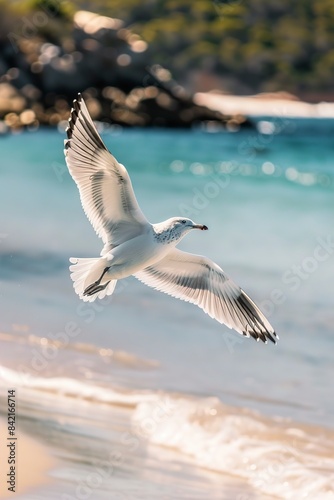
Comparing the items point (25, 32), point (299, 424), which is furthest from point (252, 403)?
point (25, 32)

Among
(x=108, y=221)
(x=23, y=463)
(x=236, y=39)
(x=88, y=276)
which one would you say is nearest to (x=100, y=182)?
(x=108, y=221)

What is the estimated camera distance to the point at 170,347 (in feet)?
21.1

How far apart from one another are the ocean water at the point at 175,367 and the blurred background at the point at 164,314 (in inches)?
0.5

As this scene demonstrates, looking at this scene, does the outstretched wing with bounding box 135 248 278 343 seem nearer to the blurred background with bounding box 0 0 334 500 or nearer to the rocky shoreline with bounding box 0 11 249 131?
the blurred background with bounding box 0 0 334 500

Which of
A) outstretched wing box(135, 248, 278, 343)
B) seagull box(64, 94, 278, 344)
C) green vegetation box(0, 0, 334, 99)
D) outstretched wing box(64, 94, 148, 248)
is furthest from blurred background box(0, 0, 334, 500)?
green vegetation box(0, 0, 334, 99)

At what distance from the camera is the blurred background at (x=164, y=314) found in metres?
4.68

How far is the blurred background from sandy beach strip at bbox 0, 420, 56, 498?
1 cm

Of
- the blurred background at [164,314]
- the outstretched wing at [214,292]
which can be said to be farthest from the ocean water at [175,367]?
the outstretched wing at [214,292]

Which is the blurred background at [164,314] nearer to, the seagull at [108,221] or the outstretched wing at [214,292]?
the outstretched wing at [214,292]

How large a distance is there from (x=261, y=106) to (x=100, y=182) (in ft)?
74.7

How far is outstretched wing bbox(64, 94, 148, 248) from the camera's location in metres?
4.15

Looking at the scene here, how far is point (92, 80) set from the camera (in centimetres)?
2395

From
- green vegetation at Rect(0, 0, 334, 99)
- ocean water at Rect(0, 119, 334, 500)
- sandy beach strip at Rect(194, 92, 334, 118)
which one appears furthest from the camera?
green vegetation at Rect(0, 0, 334, 99)

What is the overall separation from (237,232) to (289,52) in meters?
19.1
